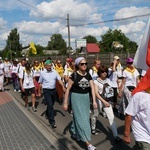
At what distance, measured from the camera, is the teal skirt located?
563 centimetres

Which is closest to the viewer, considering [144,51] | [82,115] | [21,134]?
[144,51]

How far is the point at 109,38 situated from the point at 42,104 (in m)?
75.4

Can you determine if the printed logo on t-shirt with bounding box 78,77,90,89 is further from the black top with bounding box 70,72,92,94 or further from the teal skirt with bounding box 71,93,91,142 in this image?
the teal skirt with bounding box 71,93,91,142

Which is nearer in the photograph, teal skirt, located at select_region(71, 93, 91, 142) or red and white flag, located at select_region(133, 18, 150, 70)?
red and white flag, located at select_region(133, 18, 150, 70)

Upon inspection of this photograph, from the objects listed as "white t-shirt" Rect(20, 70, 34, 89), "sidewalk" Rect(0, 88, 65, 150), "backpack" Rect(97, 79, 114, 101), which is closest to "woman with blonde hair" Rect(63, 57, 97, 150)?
"sidewalk" Rect(0, 88, 65, 150)

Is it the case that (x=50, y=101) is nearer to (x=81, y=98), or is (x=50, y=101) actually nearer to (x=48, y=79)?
(x=48, y=79)

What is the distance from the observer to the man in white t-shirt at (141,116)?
3262 mm

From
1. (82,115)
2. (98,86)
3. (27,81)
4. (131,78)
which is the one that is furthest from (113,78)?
(82,115)

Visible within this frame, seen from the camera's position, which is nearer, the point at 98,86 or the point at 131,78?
the point at 98,86

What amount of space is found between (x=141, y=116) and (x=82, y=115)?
2.43 meters

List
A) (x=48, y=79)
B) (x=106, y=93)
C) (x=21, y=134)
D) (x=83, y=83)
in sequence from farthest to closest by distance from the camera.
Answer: (x=48, y=79) < (x=21, y=134) < (x=106, y=93) < (x=83, y=83)

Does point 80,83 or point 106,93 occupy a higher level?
point 80,83

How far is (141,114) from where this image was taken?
10.9 ft

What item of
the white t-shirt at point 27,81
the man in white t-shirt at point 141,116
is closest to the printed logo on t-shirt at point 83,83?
the man in white t-shirt at point 141,116
